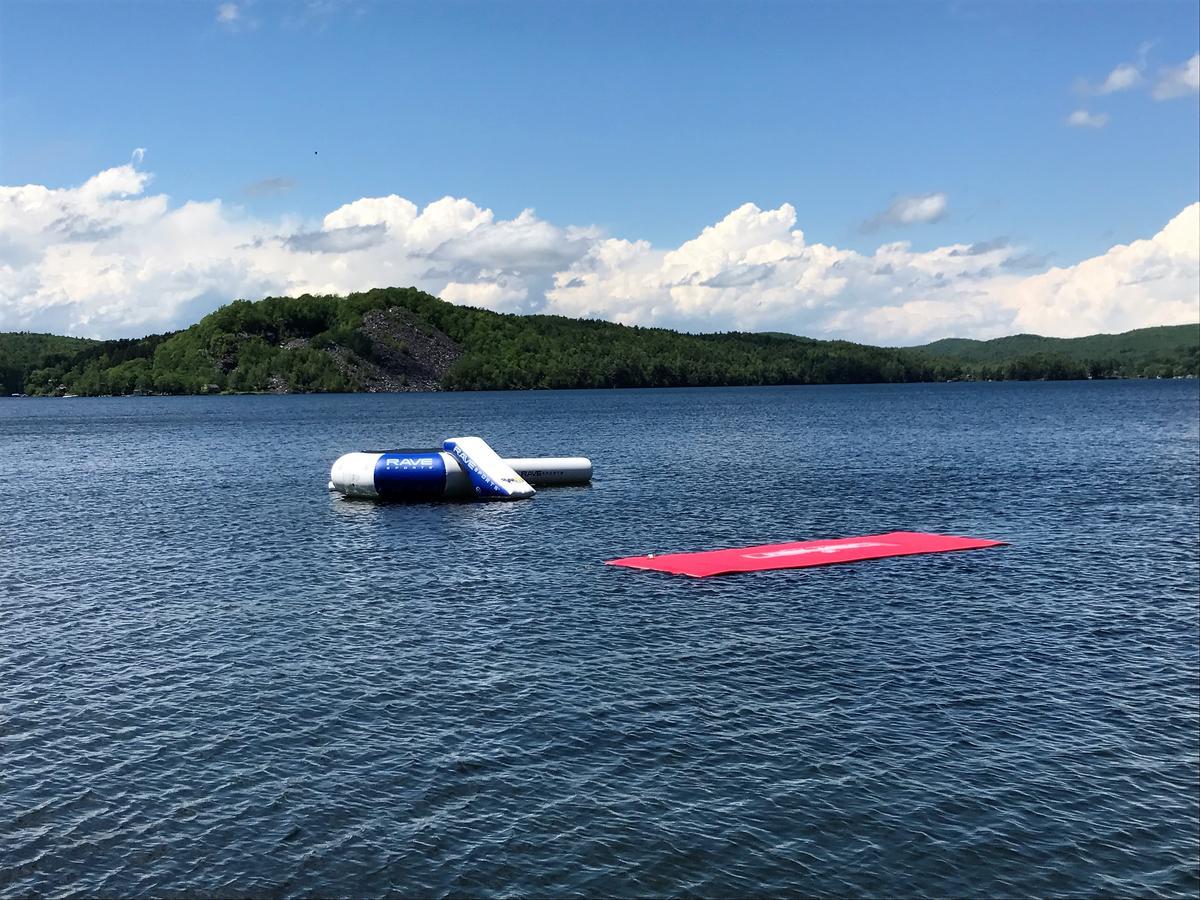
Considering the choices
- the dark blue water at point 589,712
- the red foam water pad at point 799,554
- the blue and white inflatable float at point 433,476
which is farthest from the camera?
the blue and white inflatable float at point 433,476

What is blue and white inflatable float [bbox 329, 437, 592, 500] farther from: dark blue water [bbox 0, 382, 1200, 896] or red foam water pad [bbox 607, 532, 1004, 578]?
red foam water pad [bbox 607, 532, 1004, 578]

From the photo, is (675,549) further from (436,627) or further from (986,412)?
(986,412)

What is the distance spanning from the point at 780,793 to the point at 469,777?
5.42 meters

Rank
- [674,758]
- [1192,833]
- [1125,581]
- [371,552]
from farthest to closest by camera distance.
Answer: [371,552]
[1125,581]
[674,758]
[1192,833]

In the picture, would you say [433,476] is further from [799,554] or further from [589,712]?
[589,712]

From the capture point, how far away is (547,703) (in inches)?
885

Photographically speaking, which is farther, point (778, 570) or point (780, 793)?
point (778, 570)

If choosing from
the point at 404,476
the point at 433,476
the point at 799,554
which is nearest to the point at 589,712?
the point at 799,554

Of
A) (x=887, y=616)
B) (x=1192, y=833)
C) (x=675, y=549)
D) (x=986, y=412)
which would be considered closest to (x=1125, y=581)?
(x=887, y=616)

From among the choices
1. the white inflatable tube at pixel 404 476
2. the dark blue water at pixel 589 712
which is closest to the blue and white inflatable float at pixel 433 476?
the white inflatable tube at pixel 404 476

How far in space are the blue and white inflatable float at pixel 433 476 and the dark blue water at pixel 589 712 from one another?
907 cm

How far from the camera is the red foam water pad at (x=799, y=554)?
3728 cm

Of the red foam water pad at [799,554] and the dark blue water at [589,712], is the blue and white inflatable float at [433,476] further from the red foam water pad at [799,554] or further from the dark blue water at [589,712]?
the red foam water pad at [799,554]

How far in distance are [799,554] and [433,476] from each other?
25.0 m
